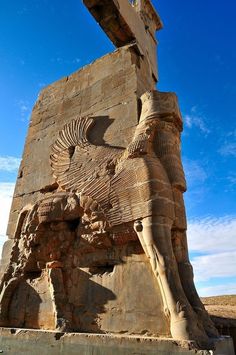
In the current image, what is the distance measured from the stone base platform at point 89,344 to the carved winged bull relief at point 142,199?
15 centimetres

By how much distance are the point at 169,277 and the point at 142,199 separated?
0.89 metres

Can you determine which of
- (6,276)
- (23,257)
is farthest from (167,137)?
(6,276)

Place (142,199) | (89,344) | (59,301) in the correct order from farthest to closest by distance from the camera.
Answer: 1. (59,301)
2. (142,199)
3. (89,344)

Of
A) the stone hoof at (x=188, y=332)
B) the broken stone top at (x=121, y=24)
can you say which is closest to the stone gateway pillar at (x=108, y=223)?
the stone hoof at (x=188, y=332)

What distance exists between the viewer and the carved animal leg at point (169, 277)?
101 inches

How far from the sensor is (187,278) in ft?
10.1

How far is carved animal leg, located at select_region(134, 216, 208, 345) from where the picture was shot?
2559mm

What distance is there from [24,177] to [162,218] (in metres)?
2.89

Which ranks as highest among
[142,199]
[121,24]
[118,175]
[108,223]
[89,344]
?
[121,24]

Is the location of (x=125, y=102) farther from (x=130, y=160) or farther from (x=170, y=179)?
(x=170, y=179)

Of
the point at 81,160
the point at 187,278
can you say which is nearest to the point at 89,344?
the point at 187,278

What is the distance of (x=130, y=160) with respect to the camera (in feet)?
11.9

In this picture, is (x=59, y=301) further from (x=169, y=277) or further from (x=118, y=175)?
(x=118, y=175)

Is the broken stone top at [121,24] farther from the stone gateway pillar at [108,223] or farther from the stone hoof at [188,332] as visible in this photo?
the stone hoof at [188,332]
